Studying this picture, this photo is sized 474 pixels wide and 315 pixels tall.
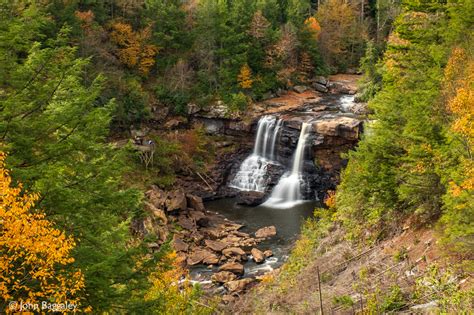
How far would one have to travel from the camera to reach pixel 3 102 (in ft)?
24.0

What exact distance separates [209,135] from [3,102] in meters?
31.1

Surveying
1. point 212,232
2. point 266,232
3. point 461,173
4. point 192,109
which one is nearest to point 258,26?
point 192,109

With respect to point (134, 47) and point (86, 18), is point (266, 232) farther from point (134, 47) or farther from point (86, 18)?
point (86, 18)

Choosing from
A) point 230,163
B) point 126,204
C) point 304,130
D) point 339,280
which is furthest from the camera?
point 230,163

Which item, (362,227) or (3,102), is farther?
(362,227)

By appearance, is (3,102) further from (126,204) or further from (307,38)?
(307,38)

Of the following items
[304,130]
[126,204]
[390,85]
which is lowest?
[304,130]

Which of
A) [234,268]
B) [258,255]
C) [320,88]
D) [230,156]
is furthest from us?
[320,88]

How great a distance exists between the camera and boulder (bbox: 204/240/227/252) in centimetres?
2359

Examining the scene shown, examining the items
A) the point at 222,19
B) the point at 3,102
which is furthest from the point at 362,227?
the point at 222,19

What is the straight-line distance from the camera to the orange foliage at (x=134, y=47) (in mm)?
38844

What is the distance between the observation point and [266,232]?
25.8 metres

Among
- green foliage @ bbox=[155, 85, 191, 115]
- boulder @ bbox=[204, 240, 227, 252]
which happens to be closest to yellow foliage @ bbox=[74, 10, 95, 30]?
green foliage @ bbox=[155, 85, 191, 115]

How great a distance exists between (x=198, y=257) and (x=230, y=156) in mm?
15087
